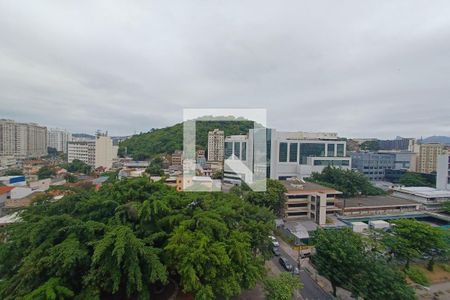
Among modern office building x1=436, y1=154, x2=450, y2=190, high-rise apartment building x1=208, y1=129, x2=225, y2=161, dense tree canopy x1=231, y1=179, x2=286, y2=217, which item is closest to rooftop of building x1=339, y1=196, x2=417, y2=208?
dense tree canopy x1=231, y1=179, x2=286, y2=217

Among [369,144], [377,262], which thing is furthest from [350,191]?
[369,144]

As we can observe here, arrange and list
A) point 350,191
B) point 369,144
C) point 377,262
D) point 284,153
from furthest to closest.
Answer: point 369,144
point 284,153
point 350,191
point 377,262

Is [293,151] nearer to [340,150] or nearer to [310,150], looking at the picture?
[310,150]

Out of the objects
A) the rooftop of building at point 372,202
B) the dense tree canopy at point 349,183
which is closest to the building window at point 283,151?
the dense tree canopy at point 349,183

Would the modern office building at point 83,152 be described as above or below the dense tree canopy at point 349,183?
above

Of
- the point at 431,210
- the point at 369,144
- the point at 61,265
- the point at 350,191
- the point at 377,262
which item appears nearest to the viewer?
the point at 61,265

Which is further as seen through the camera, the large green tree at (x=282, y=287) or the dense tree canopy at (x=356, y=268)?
the large green tree at (x=282, y=287)

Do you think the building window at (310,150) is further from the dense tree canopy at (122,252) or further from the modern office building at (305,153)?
the dense tree canopy at (122,252)

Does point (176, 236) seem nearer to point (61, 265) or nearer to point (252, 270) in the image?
point (252, 270)
